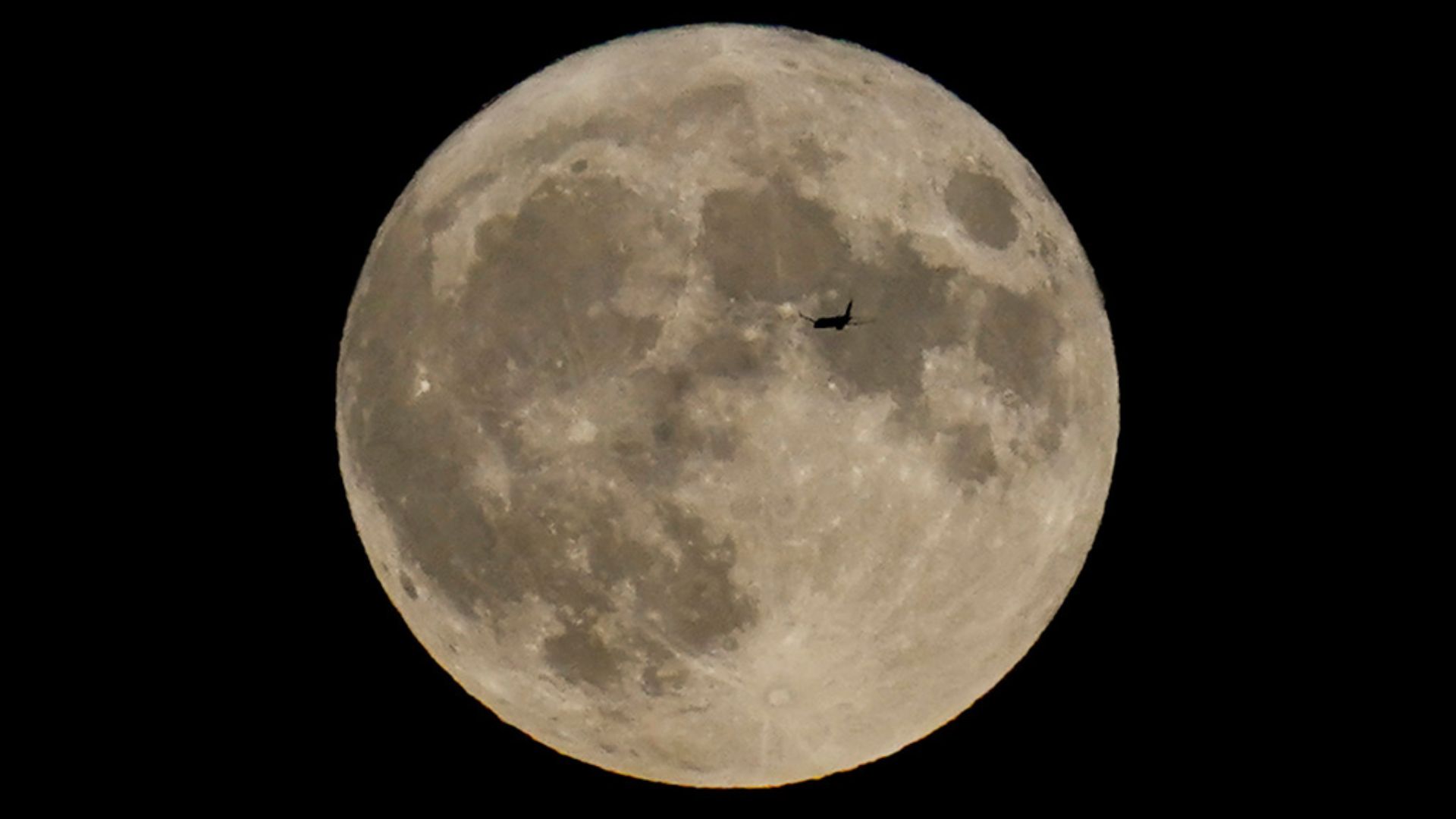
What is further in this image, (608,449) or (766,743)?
(766,743)

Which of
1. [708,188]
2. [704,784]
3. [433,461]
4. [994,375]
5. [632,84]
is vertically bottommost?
[704,784]

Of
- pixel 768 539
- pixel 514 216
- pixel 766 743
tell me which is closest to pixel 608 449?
pixel 768 539

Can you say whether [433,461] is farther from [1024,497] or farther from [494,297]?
[1024,497]

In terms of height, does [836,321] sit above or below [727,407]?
above
